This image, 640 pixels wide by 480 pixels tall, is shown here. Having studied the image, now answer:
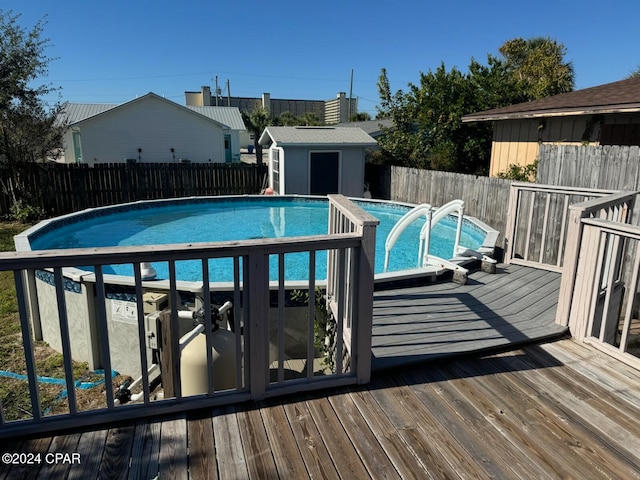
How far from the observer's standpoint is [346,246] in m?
2.29

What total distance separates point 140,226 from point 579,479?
10863 millimetres

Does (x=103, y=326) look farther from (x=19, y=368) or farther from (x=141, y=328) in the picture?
(x=19, y=368)

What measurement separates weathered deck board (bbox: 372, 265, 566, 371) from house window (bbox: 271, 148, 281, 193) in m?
10.5

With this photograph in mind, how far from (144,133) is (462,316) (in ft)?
61.5

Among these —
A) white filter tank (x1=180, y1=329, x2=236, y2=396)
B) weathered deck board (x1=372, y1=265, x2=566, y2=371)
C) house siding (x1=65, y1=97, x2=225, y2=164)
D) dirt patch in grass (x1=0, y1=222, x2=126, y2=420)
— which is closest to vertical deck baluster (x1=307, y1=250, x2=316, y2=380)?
weathered deck board (x1=372, y1=265, x2=566, y2=371)

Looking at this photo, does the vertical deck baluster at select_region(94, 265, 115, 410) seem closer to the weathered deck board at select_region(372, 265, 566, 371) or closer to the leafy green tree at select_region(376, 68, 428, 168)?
the weathered deck board at select_region(372, 265, 566, 371)

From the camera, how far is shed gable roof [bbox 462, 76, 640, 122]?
22.6ft

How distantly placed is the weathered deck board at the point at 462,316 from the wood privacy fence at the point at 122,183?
11.3 m

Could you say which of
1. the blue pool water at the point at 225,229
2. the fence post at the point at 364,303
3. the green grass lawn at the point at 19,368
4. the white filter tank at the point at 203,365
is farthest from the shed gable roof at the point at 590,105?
the green grass lawn at the point at 19,368

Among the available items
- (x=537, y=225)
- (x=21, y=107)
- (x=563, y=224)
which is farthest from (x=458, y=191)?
(x=21, y=107)

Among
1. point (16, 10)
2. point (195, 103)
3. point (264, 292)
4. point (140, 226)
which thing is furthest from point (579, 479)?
point (195, 103)

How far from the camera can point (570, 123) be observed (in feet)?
27.4

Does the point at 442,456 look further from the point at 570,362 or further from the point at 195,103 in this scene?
the point at 195,103

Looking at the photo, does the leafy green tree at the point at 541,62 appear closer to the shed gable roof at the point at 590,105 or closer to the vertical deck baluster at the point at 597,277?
the shed gable roof at the point at 590,105
